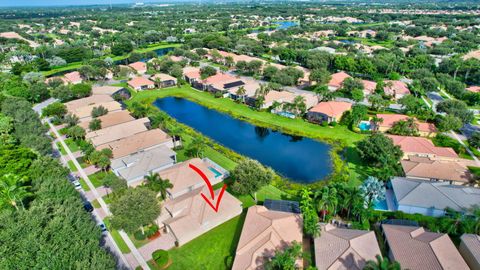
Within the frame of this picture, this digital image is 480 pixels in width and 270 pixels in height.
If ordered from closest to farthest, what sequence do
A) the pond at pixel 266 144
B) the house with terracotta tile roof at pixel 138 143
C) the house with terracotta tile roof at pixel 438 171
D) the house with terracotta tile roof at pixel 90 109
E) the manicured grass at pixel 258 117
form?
the house with terracotta tile roof at pixel 438 171
the pond at pixel 266 144
the house with terracotta tile roof at pixel 138 143
the manicured grass at pixel 258 117
the house with terracotta tile roof at pixel 90 109

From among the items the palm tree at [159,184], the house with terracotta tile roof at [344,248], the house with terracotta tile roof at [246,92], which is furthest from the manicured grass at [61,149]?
the house with terracotta tile roof at [344,248]

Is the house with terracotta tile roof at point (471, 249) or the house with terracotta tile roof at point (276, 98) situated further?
the house with terracotta tile roof at point (276, 98)

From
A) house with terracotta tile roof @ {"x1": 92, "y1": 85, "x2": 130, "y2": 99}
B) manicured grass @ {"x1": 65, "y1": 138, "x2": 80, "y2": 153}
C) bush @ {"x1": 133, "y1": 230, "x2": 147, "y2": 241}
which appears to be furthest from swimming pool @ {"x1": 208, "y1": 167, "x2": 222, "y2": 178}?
house with terracotta tile roof @ {"x1": 92, "y1": 85, "x2": 130, "y2": 99}

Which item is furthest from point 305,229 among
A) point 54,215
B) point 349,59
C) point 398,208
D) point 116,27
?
point 116,27

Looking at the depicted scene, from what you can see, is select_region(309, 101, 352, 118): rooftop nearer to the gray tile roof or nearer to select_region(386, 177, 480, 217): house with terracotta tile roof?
the gray tile roof

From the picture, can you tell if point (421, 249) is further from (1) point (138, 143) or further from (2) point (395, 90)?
(2) point (395, 90)

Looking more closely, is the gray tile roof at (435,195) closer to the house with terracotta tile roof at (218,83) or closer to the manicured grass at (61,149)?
the manicured grass at (61,149)

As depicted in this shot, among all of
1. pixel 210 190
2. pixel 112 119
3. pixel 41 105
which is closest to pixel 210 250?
pixel 210 190

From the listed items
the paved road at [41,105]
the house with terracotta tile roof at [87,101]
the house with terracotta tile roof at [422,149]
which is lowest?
the paved road at [41,105]
